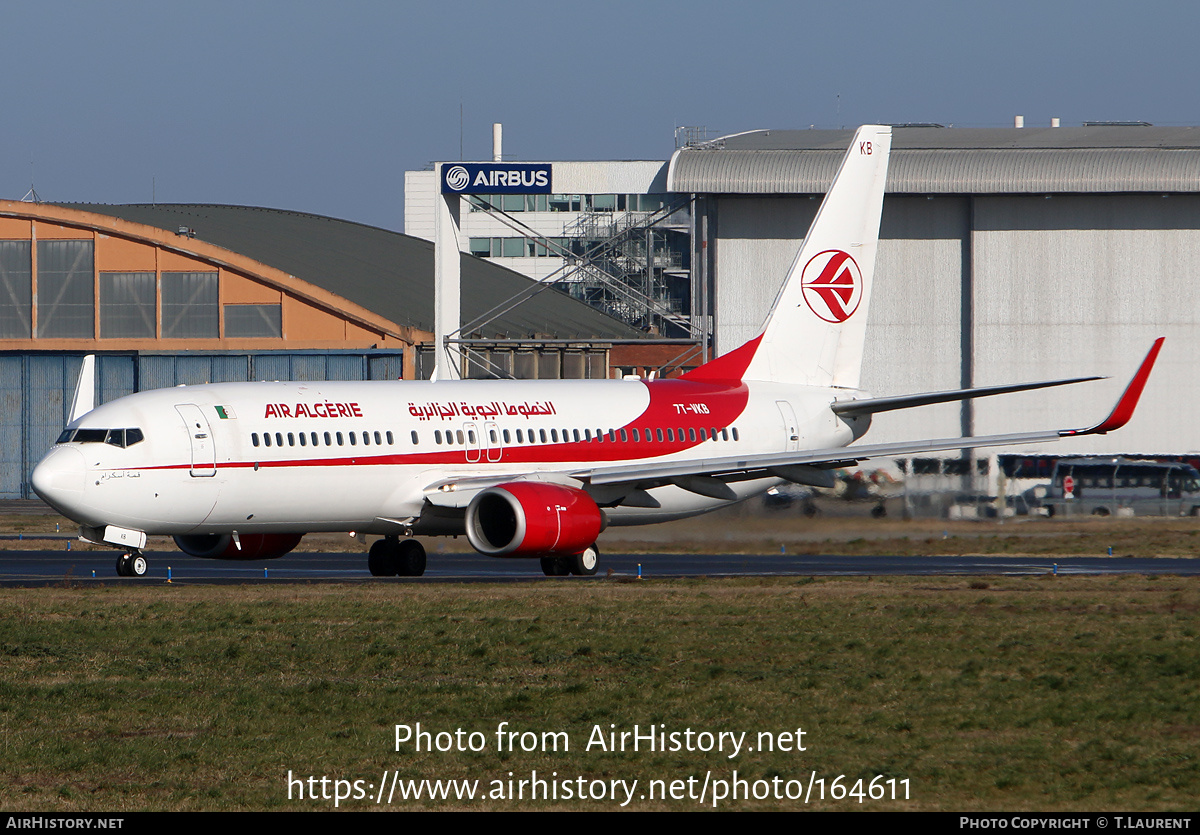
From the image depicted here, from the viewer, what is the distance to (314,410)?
29984 millimetres

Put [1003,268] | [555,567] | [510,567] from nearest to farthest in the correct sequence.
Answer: [555,567] < [510,567] < [1003,268]

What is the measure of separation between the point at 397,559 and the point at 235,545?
3.15 m

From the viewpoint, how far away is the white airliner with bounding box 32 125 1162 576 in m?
28.4

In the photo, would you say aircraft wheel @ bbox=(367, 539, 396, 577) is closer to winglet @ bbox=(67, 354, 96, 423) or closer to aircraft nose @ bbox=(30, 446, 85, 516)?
aircraft nose @ bbox=(30, 446, 85, 516)

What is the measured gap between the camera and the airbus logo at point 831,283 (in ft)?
124

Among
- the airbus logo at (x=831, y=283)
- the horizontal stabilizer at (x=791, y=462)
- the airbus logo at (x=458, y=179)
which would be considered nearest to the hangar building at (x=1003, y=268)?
the airbus logo at (x=458, y=179)

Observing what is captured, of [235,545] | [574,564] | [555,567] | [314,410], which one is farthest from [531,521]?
[235,545]

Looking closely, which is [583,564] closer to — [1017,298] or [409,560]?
[409,560]

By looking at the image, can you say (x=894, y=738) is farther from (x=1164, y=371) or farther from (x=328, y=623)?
(x=1164, y=371)

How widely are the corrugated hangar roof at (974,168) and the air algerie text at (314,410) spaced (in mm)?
30076

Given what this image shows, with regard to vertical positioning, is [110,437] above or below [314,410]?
below

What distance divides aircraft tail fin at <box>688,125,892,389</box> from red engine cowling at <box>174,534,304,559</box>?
1092cm
